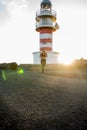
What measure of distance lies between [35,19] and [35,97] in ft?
96.7

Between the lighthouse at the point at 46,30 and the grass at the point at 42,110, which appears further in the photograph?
the lighthouse at the point at 46,30

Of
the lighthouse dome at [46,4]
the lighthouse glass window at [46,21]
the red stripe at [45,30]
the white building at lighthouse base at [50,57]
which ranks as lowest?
the white building at lighthouse base at [50,57]

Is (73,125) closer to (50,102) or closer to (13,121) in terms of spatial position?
(13,121)

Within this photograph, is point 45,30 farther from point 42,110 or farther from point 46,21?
point 42,110

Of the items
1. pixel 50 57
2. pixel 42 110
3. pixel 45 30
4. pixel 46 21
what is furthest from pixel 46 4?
pixel 42 110

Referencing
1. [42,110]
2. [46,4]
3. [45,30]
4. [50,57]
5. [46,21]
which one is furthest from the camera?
[46,4]

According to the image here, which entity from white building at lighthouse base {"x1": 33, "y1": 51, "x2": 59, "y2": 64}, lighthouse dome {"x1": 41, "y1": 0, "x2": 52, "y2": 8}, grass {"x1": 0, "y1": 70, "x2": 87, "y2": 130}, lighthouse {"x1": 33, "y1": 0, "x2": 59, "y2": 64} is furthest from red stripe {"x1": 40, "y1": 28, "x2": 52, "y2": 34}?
grass {"x1": 0, "y1": 70, "x2": 87, "y2": 130}

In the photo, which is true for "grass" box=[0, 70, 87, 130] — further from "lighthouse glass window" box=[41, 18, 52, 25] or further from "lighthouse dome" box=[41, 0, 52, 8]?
"lighthouse dome" box=[41, 0, 52, 8]

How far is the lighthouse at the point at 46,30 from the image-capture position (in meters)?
34.5

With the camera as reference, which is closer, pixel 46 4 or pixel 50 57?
pixel 50 57

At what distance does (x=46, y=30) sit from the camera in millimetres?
35219

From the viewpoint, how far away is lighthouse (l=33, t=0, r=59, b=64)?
113ft

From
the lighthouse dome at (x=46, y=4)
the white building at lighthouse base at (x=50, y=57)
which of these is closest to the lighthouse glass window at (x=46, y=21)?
the lighthouse dome at (x=46, y=4)

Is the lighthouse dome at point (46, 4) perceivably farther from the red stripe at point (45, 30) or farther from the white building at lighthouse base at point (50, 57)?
the white building at lighthouse base at point (50, 57)
